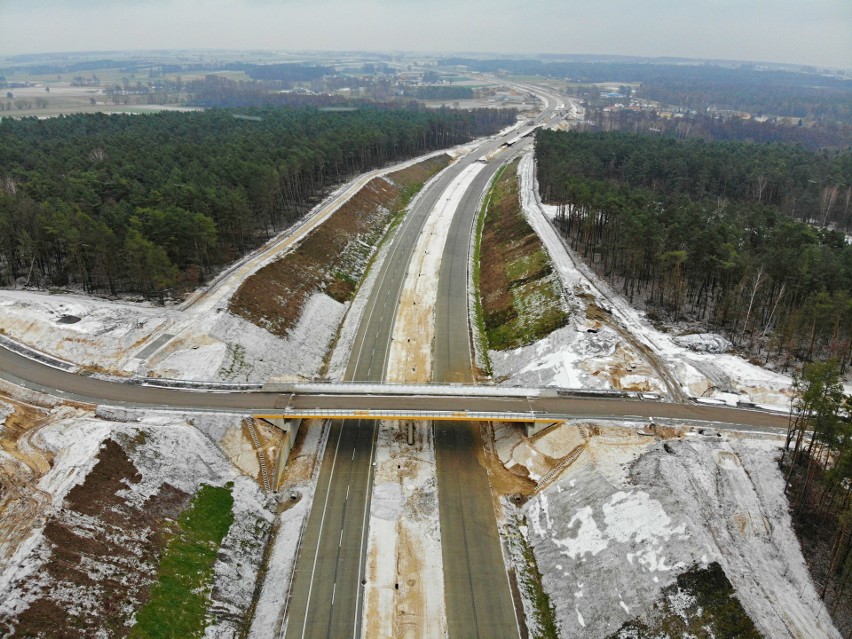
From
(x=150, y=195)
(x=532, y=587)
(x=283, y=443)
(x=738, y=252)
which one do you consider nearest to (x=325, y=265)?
(x=150, y=195)

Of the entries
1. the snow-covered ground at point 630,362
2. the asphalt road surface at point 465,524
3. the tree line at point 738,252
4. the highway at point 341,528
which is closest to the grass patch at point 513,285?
the snow-covered ground at point 630,362

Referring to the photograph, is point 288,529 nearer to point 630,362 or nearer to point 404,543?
point 404,543

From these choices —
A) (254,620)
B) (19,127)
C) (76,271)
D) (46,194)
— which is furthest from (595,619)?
(19,127)

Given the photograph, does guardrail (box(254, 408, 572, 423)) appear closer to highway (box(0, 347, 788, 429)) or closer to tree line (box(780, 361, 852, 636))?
highway (box(0, 347, 788, 429))

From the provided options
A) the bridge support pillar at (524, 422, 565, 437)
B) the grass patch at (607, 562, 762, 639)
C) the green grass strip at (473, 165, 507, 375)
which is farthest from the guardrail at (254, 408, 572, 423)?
the grass patch at (607, 562, 762, 639)

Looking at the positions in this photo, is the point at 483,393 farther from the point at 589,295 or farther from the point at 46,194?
the point at 46,194

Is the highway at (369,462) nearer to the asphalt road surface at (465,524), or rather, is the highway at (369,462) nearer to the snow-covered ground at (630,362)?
the asphalt road surface at (465,524)
